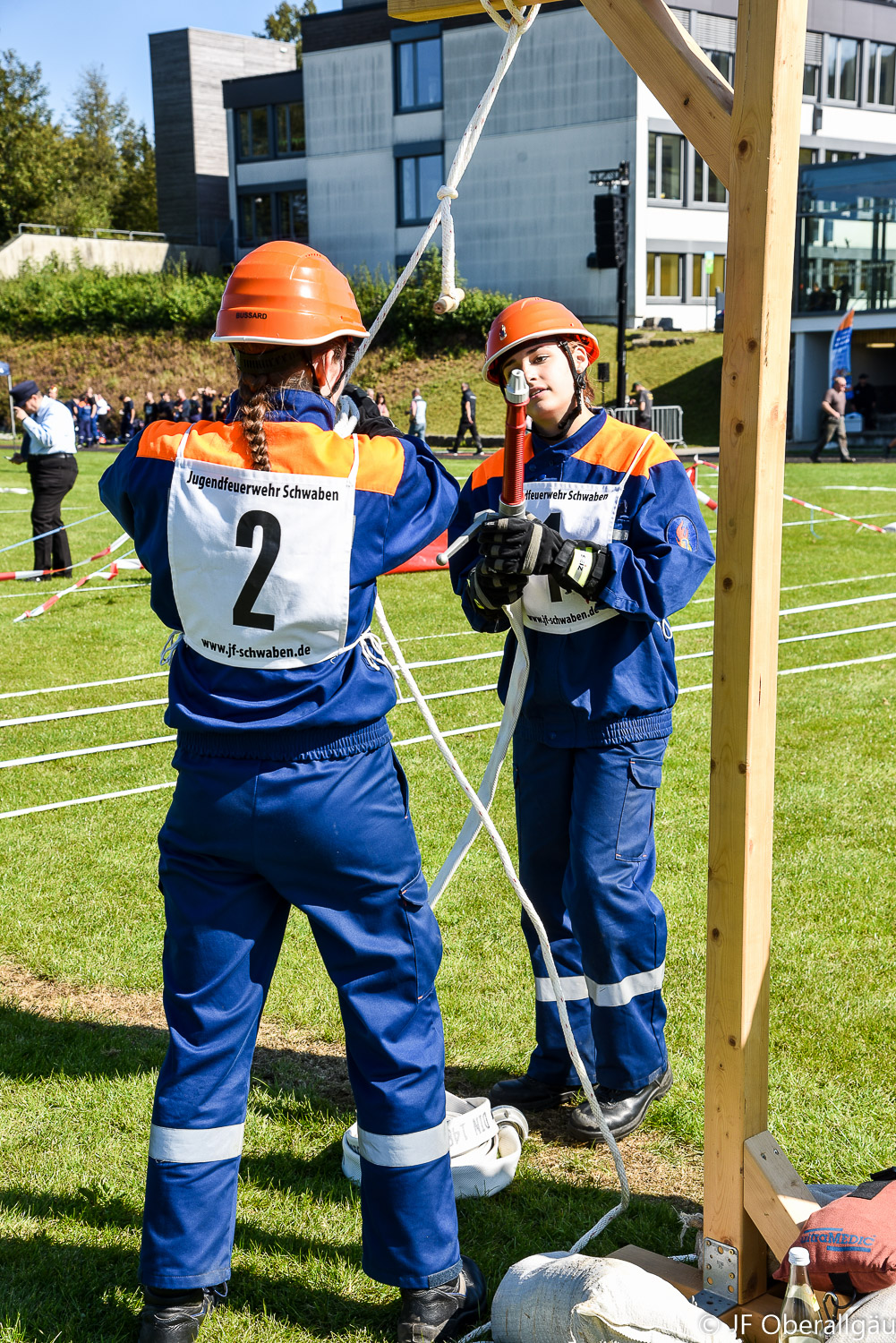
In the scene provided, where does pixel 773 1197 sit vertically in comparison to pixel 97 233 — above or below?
below

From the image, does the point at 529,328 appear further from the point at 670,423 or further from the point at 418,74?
the point at 418,74

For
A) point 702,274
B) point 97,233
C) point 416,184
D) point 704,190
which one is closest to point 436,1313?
point 702,274

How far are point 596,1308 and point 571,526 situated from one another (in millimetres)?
2044

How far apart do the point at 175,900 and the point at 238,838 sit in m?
0.24

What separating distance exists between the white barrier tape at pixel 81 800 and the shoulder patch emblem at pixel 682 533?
4148mm

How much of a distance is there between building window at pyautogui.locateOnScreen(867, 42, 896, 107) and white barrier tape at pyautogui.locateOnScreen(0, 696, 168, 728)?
5173 cm

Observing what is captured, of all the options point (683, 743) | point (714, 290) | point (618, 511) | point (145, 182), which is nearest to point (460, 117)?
point (714, 290)

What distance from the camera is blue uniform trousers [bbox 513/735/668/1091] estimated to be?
3645 mm

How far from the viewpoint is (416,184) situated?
5088cm

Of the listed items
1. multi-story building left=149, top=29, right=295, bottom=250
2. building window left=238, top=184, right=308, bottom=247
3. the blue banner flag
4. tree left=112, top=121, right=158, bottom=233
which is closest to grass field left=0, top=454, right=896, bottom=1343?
the blue banner flag

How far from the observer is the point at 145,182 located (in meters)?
75.4

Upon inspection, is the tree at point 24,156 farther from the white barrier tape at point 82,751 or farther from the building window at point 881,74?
the white barrier tape at point 82,751

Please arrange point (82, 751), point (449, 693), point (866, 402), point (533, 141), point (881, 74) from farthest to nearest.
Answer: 1. point (881, 74)
2. point (533, 141)
3. point (866, 402)
4. point (449, 693)
5. point (82, 751)

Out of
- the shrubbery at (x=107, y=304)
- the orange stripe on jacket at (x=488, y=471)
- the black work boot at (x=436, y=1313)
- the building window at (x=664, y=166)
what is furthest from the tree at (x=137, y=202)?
the black work boot at (x=436, y=1313)
